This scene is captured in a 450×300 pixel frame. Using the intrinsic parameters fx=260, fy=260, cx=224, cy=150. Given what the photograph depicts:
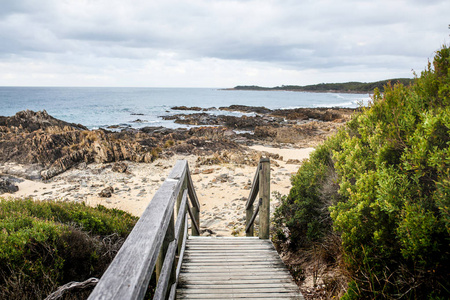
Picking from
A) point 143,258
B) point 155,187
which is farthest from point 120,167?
point 143,258

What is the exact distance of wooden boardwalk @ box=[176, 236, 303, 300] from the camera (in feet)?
9.08

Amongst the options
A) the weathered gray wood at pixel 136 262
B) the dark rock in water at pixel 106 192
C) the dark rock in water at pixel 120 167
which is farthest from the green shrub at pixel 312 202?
the dark rock in water at pixel 120 167

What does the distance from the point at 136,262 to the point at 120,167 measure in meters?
10.9

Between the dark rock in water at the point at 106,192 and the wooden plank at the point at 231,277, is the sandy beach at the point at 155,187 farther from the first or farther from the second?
the wooden plank at the point at 231,277

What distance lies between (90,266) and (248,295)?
6.62 ft

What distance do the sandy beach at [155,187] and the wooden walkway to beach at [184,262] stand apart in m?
2.58

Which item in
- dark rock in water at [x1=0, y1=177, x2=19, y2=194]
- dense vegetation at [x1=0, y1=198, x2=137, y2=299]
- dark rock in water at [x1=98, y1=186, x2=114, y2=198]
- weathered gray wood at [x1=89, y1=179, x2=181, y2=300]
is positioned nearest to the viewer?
weathered gray wood at [x1=89, y1=179, x2=181, y2=300]

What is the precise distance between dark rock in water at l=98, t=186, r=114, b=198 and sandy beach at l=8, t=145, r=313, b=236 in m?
0.14

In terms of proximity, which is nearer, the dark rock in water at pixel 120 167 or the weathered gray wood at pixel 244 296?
the weathered gray wood at pixel 244 296

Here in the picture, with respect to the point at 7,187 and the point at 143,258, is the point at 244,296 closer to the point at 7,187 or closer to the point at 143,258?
the point at 143,258

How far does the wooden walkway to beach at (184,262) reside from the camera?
1206 millimetres

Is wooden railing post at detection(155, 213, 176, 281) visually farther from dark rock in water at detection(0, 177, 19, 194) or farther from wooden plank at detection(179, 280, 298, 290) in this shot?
dark rock in water at detection(0, 177, 19, 194)

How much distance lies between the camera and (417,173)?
229 centimetres

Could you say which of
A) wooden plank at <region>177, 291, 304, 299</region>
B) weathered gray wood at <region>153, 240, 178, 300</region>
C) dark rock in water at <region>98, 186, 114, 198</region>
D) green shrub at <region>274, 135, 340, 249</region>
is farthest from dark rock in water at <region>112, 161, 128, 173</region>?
weathered gray wood at <region>153, 240, 178, 300</region>
